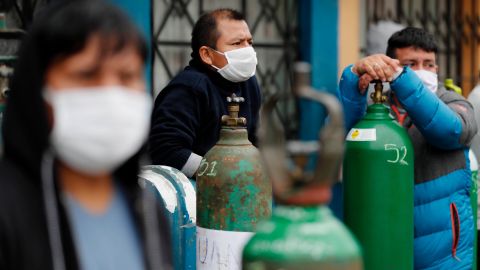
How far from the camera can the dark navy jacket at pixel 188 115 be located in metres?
3.96

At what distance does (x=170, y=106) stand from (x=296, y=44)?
330 centimetres

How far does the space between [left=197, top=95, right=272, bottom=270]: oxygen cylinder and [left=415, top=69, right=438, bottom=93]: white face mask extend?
1371 mm

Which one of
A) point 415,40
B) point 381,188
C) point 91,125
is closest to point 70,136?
point 91,125

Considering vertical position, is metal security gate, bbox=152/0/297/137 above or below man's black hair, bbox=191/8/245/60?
below

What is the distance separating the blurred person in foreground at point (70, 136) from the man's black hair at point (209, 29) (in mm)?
2262

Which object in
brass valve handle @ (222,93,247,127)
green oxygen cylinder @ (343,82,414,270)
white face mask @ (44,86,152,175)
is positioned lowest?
green oxygen cylinder @ (343,82,414,270)

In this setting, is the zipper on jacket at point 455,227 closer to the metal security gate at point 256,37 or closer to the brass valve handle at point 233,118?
the brass valve handle at point 233,118

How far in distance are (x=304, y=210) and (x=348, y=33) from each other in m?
5.30

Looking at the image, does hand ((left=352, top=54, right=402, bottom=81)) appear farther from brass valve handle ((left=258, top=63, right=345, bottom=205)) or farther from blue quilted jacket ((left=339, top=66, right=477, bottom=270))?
brass valve handle ((left=258, top=63, right=345, bottom=205))

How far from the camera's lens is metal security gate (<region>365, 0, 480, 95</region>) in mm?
8148

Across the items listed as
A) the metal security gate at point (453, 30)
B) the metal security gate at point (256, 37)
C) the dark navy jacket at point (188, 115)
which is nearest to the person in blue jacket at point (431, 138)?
the dark navy jacket at point (188, 115)

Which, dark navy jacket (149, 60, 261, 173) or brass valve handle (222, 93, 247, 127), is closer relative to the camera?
brass valve handle (222, 93, 247, 127)

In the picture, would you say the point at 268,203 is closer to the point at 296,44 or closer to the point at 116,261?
the point at 116,261

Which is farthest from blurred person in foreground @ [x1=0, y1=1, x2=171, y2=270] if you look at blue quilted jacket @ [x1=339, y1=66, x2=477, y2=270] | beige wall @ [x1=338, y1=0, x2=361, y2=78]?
beige wall @ [x1=338, y1=0, x2=361, y2=78]
